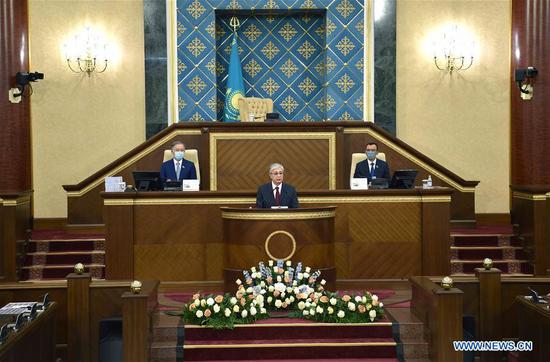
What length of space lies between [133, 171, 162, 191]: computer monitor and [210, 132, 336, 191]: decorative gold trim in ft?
6.34

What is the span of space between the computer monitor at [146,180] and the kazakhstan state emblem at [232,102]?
448 cm

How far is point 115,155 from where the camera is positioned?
15.5m

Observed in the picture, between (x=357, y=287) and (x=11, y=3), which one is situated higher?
(x=11, y=3)

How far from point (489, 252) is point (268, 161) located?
3.59 m

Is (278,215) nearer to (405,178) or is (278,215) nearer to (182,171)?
(405,178)

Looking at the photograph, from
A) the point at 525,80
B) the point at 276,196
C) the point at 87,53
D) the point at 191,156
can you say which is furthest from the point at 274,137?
the point at 87,53

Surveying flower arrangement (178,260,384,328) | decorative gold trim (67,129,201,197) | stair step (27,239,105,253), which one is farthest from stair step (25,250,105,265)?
flower arrangement (178,260,384,328)

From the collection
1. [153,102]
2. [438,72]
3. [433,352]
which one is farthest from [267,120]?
[433,352]

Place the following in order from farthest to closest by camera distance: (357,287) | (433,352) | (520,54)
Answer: (520,54)
(357,287)
(433,352)

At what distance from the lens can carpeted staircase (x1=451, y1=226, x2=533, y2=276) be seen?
11508 mm

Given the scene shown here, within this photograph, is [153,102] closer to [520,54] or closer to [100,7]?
[100,7]

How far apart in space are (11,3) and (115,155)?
384 centimetres

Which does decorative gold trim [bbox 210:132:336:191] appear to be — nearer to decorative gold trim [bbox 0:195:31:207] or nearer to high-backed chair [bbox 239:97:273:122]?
high-backed chair [bbox 239:97:273:122]

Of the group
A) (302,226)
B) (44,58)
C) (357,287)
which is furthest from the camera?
(44,58)
